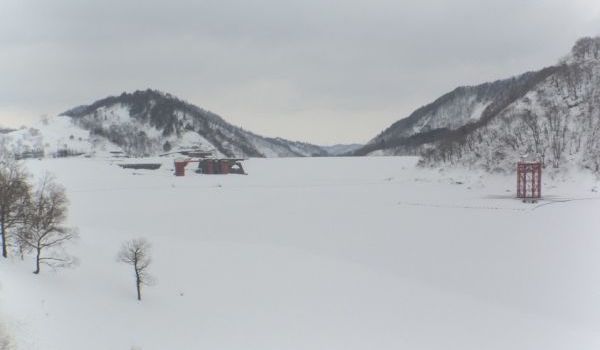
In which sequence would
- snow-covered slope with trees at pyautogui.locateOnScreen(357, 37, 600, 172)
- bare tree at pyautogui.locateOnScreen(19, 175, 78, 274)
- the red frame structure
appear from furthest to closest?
snow-covered slope with trees at pyautogui.locateOnScreen(357, 37, 600, 172) < the red frame structure < bare tree at pyautogui.locateOnScreen(19, 175, 78, 274)

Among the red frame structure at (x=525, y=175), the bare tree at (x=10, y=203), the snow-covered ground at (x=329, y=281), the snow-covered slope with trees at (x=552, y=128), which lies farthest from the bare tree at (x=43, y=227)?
the snow-covered slope with trees at (x=552, y=128)

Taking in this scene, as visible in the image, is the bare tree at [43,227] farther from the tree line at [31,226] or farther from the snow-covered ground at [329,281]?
the snow-covered ground at [329,281]

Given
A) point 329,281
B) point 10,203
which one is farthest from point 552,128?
point 10,203

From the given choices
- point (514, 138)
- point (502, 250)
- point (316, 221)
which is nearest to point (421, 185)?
point (514, 138)

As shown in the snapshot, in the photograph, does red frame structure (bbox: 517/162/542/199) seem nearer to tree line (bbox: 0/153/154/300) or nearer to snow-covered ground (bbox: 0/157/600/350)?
snow-covered ground (bbox: 0/157/600/350)

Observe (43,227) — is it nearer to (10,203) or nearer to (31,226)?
(31,226)

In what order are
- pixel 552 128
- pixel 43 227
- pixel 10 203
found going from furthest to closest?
pixel 552 128, pixel 10 203, pixel 43 227

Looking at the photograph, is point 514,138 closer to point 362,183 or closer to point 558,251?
point 362,183

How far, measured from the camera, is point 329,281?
78.7 ft

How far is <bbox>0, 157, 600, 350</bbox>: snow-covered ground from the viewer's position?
18000 millimetres

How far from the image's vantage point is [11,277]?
65.2 feet

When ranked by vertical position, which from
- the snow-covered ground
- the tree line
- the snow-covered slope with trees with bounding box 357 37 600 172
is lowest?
the snow-covered ground

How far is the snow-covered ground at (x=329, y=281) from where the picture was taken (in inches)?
709

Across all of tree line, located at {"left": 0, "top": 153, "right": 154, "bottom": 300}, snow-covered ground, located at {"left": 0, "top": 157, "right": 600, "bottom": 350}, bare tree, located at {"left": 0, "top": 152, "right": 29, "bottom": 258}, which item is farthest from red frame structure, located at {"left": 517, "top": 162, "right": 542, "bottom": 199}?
bare tree, located at {"left": 0, "top": 152, "right": 29, "bottom": 258}
